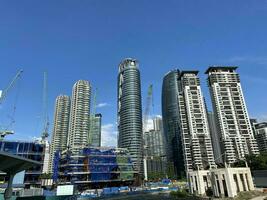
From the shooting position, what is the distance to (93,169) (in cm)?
17625

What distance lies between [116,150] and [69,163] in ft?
136

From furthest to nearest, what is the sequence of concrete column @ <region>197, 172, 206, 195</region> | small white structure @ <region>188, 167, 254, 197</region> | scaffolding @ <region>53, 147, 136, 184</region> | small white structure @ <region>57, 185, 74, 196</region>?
scaffolding @ <region>53, 147, 136, 184</region> < concrete column @ <region>197, 172, 206, 195</region> < small white structure @ <region>57, 185, 74, 196</region> < small white structure @ <region>188, 167, 254, 197</region>

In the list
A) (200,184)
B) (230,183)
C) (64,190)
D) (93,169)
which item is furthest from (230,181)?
(93,169)

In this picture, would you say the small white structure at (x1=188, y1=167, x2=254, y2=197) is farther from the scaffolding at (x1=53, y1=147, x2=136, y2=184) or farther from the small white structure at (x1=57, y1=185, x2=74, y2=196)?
the scaffolding at (x1=53, y1=147, x2=136, y2=184)

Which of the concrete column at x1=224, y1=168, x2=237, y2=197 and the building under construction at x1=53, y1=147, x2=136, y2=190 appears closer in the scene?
the concrete column at x1=224, y1=168, x2=237, y2=197

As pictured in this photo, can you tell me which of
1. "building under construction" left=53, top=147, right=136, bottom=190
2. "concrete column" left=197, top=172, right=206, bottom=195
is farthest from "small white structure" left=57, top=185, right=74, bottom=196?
"building under construction" left=53, top=147, right=136, bottom=190

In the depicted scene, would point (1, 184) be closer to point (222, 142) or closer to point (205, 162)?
point (205, 162)

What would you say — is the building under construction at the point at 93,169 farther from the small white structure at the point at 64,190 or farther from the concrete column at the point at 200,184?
the concrete column at the point at 200,184

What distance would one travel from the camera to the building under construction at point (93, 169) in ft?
561

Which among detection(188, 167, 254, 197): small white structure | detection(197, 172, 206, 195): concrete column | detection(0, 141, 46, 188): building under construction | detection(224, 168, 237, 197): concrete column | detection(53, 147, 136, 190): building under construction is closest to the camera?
detection(224, 168, 237, 197): concrete column

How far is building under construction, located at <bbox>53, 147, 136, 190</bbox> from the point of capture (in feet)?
561

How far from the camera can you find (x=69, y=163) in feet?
561

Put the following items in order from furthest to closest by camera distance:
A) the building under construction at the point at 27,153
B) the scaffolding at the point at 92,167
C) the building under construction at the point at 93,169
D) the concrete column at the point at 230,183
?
1. the scaffolding at the point at 92,167
2. the building under construction at the point at 93,169
3. the building under construction at the point at 27,153
4. the concrete column at the point at 230,183

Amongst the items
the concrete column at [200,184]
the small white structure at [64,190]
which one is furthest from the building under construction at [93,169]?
the concrete column at [200,184]
